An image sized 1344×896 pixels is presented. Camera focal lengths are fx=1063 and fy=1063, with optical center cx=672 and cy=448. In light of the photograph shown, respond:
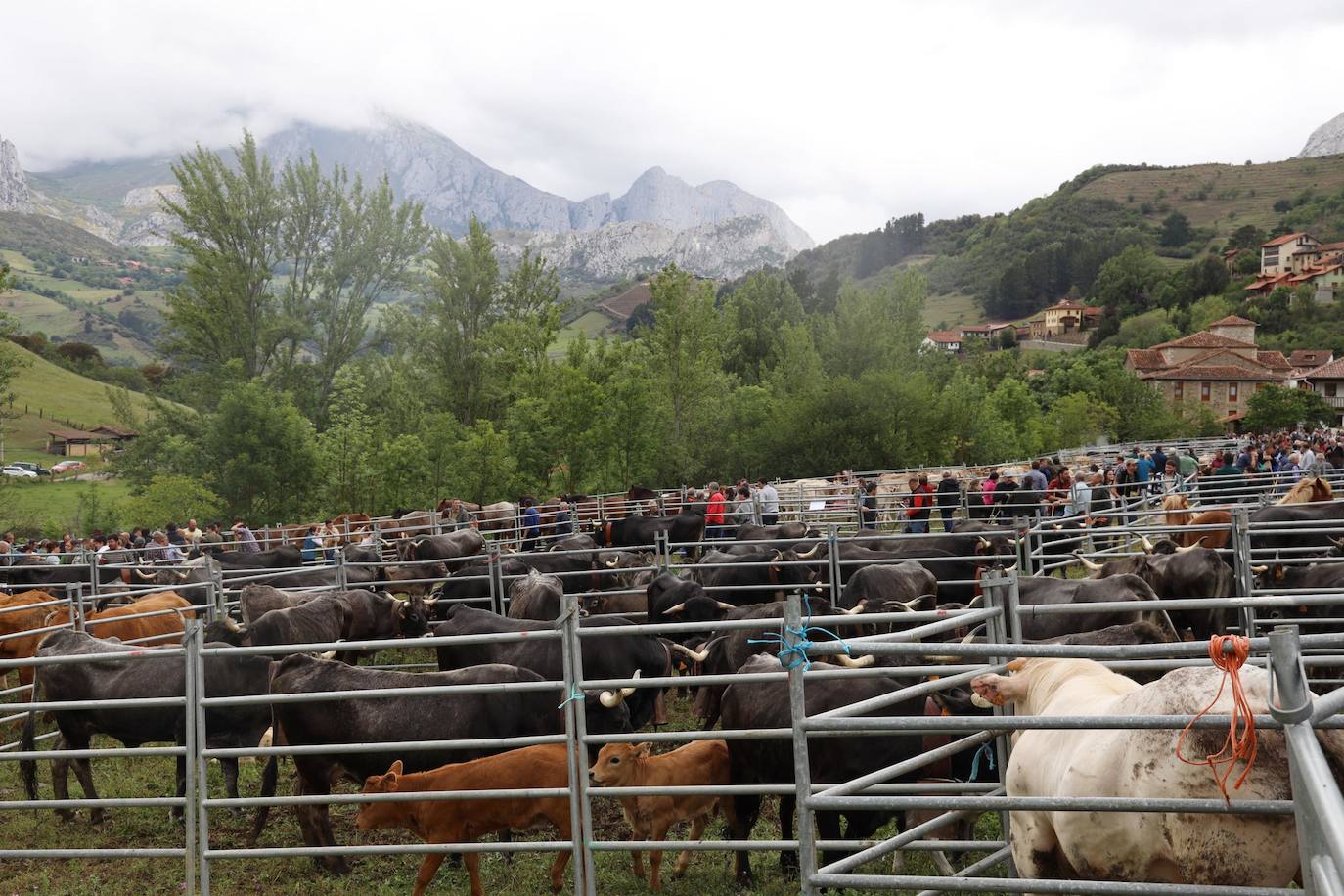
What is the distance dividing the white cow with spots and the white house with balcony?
9447cm

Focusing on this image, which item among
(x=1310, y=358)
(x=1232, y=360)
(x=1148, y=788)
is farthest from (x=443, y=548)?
(x=1310, y=358)

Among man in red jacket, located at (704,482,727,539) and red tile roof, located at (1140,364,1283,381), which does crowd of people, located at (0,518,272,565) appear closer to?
man in red jacket, located at (704,482,727,539)

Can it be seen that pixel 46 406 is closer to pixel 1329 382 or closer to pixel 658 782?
pixel 658 782

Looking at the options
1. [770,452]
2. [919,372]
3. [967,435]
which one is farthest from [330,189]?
[967,435]

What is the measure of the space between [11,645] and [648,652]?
8305mm

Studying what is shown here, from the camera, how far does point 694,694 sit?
1121cm

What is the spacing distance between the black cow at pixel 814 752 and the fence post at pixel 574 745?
1.22 meters

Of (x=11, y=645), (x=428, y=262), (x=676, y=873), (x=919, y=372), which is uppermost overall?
(x=428, y=262)

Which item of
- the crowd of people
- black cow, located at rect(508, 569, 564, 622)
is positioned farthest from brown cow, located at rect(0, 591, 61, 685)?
black cow, located at rect(508, 569, 564, 622)

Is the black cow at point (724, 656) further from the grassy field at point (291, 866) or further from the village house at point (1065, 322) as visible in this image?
the village house at point (1065, 322)

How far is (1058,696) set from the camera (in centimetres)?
430

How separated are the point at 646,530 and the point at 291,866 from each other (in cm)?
1476

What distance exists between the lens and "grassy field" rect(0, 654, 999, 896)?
6844 mm

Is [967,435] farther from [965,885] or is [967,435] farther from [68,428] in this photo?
[68,428]
